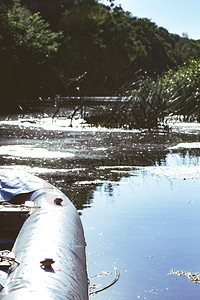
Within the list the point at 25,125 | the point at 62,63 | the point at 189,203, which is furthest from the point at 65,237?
the point at 62,63

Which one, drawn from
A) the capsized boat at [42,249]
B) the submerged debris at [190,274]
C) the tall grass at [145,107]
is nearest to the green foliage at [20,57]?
the tall grass at [145,107]

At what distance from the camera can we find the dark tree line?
128ft

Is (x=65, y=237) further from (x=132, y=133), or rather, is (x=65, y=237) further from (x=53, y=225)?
(x=132, y=133)

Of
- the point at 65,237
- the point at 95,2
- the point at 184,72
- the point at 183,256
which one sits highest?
the point at 95,2

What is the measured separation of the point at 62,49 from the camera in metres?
57.8

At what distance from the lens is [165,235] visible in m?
6.21

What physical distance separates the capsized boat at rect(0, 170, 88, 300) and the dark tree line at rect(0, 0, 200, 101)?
15.4 m

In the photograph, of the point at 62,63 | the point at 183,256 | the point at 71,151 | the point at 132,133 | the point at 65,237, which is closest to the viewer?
the point at 65,237

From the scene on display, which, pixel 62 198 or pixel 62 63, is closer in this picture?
pixel 62 198

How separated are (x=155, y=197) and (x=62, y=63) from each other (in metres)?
50.1

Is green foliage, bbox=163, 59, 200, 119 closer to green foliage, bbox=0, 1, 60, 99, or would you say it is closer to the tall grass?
the tall grass

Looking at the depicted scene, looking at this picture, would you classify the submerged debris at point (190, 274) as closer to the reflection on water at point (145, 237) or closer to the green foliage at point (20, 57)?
the reflection on water at point (145, 237)

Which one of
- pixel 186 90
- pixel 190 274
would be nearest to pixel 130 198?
pixel 190 274

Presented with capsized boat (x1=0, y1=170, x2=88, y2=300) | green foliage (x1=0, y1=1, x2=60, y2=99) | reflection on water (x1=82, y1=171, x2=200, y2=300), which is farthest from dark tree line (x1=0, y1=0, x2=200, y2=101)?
capsized boat (x1=0, y1=170, x2=88, y2=300)
